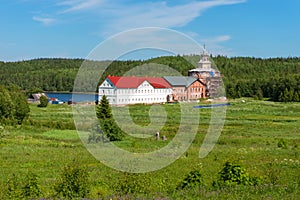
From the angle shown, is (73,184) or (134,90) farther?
(134,90)

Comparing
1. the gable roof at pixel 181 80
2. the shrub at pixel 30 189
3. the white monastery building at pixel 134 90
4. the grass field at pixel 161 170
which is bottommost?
the grass field at pixel 161 170

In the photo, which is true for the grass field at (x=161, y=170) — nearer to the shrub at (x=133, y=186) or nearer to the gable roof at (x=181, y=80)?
the shrub at (x=133, y=186)

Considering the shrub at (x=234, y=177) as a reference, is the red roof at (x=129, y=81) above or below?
above

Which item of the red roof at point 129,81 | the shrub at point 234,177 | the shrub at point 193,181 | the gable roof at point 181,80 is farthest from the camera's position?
the gable roof at point 181,80

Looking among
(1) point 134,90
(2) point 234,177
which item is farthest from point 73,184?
(1) point 134,90

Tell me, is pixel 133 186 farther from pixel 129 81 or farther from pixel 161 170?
pixel 129 81

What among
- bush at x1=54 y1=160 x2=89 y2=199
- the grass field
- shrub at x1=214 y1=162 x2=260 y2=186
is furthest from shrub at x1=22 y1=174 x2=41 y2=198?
shrub at x1=214 y1=162 x2=260 y2=186

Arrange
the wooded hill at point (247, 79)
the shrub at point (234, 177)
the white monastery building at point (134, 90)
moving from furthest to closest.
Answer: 1. the wooded hill at point (247, 79)
2. the white monastery building at point (134, 90)
3. the shrub at point (234, 177)

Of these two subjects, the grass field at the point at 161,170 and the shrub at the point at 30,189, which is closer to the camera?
the shrub at the point at 30,189

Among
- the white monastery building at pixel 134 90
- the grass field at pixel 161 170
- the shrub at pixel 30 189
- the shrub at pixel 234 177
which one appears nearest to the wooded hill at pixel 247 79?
the white monastery building at pixel 134 90

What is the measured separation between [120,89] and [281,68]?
110350mm

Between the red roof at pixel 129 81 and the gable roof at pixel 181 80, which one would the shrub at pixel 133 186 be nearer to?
the red roof at pixel 129 81

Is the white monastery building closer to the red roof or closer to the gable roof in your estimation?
the red roof

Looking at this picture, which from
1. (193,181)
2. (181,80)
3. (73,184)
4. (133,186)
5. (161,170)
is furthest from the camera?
(181,80)
